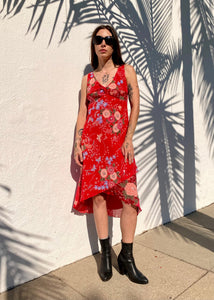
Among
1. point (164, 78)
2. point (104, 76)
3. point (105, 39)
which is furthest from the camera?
point (164, 78)

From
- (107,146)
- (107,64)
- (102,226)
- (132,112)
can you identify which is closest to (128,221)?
(102,226)

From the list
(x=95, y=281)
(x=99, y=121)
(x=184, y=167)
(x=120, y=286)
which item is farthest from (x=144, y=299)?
(x=184, y=167)

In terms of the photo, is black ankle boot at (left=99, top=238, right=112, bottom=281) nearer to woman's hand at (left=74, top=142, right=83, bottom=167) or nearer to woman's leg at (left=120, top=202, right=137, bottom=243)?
woman's leg at (left=120, top=202, right=137, bottom=243)

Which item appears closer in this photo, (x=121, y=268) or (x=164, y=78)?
(x=121, y=268)

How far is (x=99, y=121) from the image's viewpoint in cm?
240

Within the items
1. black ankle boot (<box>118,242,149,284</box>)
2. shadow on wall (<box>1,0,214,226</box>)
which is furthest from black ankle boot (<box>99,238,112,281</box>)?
shadow on wall (<box>1,0,214,226</box>)

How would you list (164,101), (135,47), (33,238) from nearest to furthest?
1. (33,238)
2. (135,47)
3. (164,101)

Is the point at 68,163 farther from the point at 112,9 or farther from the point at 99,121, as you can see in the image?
the point at 112,9

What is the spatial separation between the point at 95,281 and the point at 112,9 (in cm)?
253

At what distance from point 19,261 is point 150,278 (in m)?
1.06

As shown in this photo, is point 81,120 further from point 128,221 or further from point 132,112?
point 128,221

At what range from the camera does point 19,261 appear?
7.75ft

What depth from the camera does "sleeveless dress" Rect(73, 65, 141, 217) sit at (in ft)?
7.74

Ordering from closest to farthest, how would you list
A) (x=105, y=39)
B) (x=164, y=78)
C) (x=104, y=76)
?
(x=105, y=39)
(x=104, y=76)
(x=164, y=78)
